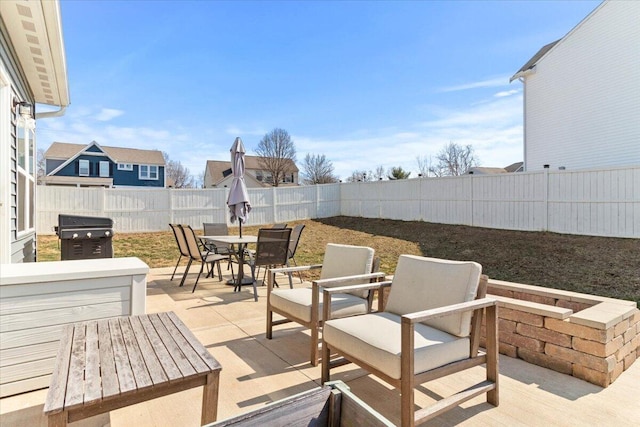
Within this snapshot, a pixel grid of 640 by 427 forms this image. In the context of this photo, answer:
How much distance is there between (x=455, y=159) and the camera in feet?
102

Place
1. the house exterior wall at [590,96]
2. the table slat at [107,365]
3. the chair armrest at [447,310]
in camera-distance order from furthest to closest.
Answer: the house exterior wall at [590,96], the chair armrest at [447,310], the table slat at [107,365]

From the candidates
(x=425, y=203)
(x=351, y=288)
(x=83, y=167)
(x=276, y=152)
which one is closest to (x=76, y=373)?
(x=351, y=288)

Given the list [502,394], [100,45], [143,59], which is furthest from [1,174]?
[143,59]

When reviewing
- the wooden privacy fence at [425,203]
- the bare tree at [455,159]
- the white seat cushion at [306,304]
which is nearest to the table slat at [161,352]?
the white seat cushion at [306,304]

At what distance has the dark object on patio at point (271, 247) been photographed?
16.4 ft

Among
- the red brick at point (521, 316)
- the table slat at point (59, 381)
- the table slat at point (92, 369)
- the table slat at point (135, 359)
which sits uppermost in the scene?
the table slat at point (59, 381)

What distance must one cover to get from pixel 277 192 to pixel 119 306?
489 inches

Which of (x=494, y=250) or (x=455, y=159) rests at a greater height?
(x=455, y=159)

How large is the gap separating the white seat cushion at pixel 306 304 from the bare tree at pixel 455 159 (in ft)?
97.4

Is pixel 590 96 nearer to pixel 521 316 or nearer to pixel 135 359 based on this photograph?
pixel 521 316

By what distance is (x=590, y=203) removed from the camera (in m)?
8.56

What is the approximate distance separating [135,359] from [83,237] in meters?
4.35

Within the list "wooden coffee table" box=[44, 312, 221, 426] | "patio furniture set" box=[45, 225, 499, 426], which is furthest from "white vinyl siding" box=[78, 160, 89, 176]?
"wooden coffee table" box=[44, 312, 221, 426]

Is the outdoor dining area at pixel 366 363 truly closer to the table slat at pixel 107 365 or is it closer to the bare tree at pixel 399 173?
the table slat at pixel 107 365
